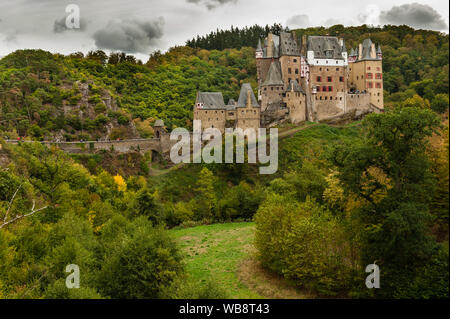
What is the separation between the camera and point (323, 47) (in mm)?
68562

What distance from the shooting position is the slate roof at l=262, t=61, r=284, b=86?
217ft

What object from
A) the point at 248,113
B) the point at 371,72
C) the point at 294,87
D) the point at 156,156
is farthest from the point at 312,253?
the point at 371,72

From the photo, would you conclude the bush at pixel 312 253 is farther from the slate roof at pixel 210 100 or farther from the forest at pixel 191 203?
the slate roof at pixel 210 100

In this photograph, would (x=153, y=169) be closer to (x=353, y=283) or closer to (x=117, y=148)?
(x=117, y=148)

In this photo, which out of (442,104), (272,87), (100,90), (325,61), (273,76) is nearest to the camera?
(442,104)

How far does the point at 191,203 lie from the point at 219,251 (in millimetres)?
18934

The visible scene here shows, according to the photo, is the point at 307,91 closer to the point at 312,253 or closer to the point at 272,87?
the point at 272,87

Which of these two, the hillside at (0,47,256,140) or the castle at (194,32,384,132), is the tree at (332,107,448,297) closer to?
the castle at (194,32,384,132)

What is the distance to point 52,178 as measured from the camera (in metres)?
35.2

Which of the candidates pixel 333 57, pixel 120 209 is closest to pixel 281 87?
pixel 333 57

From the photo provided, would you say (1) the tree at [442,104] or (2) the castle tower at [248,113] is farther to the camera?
(2) the castle tower at [248,113]

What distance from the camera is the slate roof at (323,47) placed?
67.8 metres

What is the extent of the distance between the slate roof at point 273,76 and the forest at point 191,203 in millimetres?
9230

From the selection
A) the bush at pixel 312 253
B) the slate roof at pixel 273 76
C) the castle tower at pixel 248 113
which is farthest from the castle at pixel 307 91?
the bush at pixel 312 253
